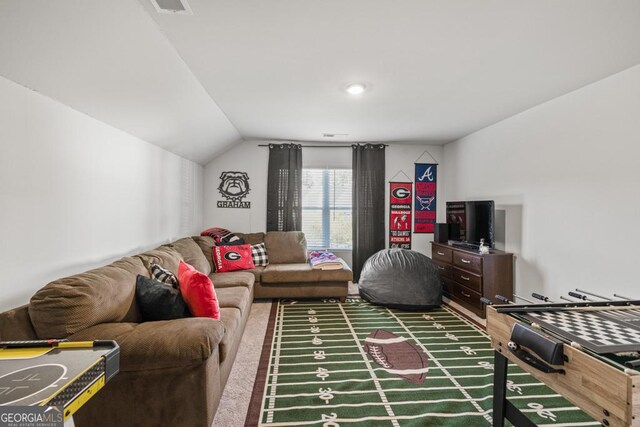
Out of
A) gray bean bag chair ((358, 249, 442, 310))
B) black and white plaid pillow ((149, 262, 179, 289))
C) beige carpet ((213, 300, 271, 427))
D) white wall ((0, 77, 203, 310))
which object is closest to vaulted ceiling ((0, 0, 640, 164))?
white wall ((0, 77, 203, 310))

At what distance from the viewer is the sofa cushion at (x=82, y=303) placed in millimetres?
1665

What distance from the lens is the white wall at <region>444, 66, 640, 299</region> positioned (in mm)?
2551

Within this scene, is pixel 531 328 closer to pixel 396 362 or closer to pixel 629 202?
pixel 396 362

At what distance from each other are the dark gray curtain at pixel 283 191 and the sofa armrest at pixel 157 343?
3.50 m

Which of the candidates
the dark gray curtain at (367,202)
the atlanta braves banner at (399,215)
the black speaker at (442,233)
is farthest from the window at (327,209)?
the black speaker at (442,233)

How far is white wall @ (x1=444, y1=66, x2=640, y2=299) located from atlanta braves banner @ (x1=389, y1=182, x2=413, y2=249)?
1526 mm

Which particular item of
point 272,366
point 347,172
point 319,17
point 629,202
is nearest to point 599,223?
point 629,202

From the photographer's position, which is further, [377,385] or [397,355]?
[397,355]

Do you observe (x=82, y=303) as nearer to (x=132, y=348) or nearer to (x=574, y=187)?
(x=132, y=348)

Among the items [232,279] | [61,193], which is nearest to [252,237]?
[232,279]

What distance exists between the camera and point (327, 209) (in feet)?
18.3

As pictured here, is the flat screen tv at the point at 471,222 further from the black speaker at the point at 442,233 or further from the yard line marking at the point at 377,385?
the yard line marking at the point at 377,385

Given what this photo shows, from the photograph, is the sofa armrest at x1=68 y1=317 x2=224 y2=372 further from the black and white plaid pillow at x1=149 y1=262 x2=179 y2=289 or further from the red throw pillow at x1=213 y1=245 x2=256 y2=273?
the red throw pillow at x1=213 y1=245 x2=256 y2=273

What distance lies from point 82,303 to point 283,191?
12.4 ft
